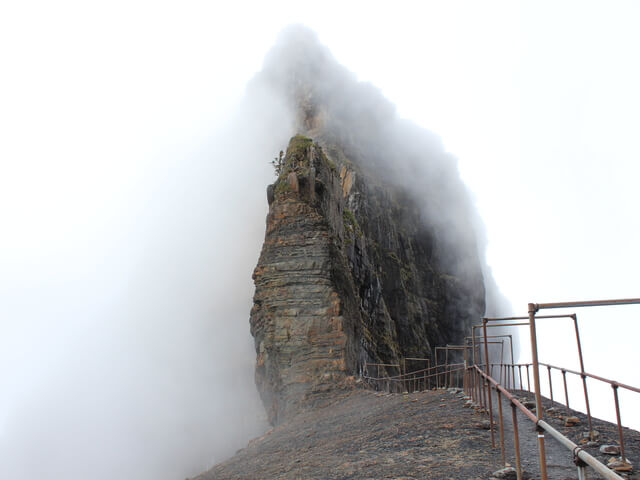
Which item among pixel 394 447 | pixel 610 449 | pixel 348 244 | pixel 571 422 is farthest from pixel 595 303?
pixel 348 244

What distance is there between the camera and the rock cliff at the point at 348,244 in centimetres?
1884

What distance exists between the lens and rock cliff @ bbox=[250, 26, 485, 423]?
18844 millimetres

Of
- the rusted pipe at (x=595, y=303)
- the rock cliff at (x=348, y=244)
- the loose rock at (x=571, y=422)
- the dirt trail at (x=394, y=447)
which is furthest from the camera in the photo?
the rock cliff at (x=348, y=244)

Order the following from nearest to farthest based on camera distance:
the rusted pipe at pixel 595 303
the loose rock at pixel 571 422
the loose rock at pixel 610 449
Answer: the rusted pipe at pixel 595 303
the loose rock at pixel 610 449
the loose rock at pixel 571 422

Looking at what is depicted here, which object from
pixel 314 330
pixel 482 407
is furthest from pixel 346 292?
pixel 482 407

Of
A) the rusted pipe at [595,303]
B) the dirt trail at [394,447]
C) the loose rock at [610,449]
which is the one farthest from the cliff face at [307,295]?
the rusted pipe at [595,303]

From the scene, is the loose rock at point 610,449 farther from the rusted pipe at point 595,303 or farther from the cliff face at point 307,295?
the cliff face at point 307,295

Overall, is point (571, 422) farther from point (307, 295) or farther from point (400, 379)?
point (400, 379)

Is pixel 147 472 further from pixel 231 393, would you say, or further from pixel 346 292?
pixel 346 292

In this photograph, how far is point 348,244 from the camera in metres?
29.3

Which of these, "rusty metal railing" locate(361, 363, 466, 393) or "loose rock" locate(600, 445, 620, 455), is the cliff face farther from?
"loose rock" locate(600, 445, 620, 455)

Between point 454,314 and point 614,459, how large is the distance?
48902mm

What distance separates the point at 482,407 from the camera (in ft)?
31.0

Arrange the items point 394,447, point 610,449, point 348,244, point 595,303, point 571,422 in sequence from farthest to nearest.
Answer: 1. point 348,244
2. point 571,422
3. point 394,447
4. point 610,449
5. point 595,303
